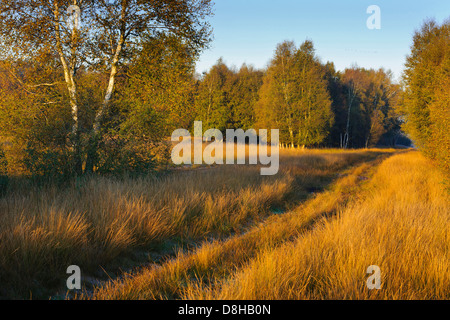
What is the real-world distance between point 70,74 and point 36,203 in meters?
5.74

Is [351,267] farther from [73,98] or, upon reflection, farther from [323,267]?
[73,98]

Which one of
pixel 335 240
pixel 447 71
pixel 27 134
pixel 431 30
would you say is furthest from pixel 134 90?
pixel 431 30

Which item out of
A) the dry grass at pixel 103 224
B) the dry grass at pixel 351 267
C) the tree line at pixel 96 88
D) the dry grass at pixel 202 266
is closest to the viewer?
the dry grass at pixel 351 267

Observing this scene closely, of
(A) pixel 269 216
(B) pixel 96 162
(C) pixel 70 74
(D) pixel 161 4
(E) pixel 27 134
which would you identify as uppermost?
(D) pixel 161 4

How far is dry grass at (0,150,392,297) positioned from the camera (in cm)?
332

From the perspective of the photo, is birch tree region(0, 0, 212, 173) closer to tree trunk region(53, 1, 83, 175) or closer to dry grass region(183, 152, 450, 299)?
tree trunk region(53, 1, 83, 175)

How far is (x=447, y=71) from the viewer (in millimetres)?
16344

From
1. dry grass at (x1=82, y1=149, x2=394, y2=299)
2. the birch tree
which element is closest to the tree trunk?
the birch tree

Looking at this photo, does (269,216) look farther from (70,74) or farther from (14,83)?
(14,83)

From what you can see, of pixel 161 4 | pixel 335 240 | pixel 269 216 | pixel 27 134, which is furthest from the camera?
pixel 161 4

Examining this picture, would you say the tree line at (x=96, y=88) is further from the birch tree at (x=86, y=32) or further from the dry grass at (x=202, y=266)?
the dry grass at (x=202, y=266)

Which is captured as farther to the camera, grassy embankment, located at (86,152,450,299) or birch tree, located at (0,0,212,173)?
birch tree, located at (0,0,212,173)

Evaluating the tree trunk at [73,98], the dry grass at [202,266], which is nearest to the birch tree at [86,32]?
the tree trunk at [73,98]

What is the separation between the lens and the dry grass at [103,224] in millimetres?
3324
